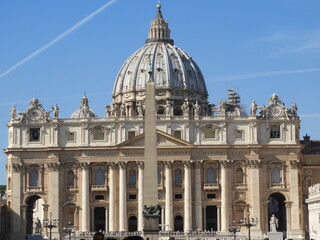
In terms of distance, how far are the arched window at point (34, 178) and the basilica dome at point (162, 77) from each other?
26.3m

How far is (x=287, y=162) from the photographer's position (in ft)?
354

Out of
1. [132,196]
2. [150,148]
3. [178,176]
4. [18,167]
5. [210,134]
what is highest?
[210,134]

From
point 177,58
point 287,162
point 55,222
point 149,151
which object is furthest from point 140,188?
point 149,151

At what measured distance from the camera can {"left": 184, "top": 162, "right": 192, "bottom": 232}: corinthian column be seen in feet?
348

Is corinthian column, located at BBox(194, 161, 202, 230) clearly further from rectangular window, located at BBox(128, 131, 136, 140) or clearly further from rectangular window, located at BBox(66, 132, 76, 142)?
rectangular window, located at BBox(66, 132, 76, 142)

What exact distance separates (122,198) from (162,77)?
32.1m

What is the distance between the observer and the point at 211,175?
10862 centimetres

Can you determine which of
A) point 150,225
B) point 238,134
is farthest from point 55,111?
point 150,225

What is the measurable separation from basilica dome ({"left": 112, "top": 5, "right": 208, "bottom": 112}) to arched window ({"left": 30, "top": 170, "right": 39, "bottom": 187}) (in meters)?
26.3

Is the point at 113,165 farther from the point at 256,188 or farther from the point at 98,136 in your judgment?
the point at 256,188

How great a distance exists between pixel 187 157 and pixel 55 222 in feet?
58.1

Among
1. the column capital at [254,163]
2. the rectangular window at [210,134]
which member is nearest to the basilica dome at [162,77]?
the rectangular window at [210,134]

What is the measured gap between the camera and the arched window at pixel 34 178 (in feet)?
359

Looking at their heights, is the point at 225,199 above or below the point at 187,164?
below
